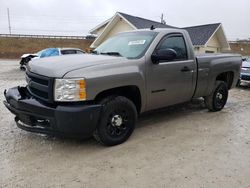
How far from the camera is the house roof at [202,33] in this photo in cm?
2202

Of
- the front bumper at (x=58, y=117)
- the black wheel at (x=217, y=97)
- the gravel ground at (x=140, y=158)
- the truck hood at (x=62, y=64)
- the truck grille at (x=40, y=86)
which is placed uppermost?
the truck hood at (x=62, y=64)

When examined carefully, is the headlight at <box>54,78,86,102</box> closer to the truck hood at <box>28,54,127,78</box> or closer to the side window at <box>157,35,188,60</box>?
the truck hood at <box>28,54,127,78</box>

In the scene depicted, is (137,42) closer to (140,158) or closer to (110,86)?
(110,86)

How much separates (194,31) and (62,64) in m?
22.3

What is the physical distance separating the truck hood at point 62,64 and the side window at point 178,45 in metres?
1.16

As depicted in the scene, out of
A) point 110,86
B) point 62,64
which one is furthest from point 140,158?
point 62,64

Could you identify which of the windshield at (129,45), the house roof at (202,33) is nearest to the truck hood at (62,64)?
the windshield at (129,45)

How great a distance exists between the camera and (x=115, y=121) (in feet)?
14.5

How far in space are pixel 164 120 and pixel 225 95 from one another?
198cm

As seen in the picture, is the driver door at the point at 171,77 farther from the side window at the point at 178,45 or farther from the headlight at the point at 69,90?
the headlight at the point at 69,90

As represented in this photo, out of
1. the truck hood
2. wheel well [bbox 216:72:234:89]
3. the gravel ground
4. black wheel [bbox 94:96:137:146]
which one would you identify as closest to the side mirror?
the truck hood

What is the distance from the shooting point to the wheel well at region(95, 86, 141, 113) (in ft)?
14.4

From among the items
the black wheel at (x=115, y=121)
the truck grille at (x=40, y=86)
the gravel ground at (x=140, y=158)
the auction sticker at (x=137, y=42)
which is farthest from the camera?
the auction sticker at (x=137, y=42)

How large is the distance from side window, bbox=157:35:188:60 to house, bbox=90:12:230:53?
49.8 feet
